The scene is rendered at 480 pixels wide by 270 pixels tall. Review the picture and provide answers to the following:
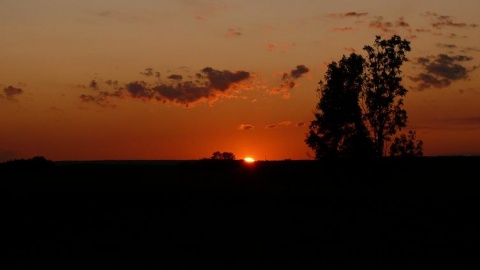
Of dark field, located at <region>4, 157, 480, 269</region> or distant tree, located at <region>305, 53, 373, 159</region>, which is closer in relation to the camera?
dark field, located at <region>4, 157, 480, 269</region>

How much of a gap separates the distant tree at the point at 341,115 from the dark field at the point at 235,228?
40.2 ft

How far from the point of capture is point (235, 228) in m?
32.2

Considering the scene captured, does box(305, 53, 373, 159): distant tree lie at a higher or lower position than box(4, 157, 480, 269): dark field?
higher

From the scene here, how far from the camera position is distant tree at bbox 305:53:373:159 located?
6744 cm

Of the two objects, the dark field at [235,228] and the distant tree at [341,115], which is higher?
the distant tree at [341,115]

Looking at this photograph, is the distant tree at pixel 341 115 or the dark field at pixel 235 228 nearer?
the dark field at pixel 235 228

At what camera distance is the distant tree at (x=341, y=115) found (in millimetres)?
67438

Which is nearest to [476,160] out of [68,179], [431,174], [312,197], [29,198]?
[431,174]

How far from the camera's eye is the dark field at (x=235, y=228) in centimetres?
2573

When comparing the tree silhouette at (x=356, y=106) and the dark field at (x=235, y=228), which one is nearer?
the dark field at (x=235, y=228)

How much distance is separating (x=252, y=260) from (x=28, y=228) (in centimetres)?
1419

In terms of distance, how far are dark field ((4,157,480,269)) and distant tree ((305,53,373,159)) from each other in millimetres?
12265

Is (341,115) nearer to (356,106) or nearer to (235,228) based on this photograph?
(356,106)

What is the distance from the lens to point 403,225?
33000 millimetres
